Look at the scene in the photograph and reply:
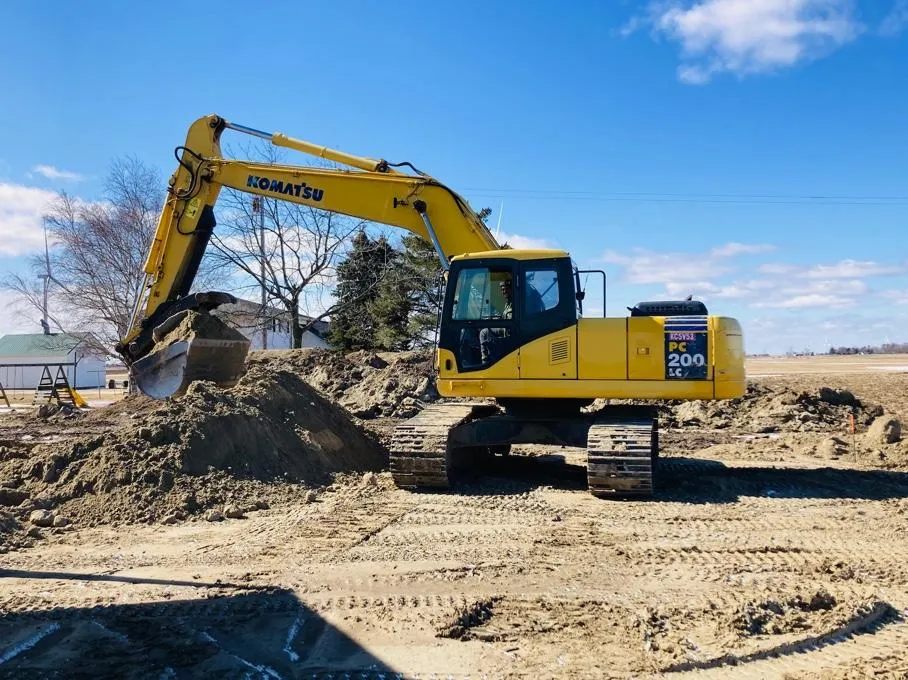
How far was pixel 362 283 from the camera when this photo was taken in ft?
116

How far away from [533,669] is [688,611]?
1.34 meters

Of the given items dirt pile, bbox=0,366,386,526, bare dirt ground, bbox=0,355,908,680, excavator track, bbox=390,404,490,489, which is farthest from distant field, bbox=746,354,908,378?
dirt pile, bbox=0,366,386,526

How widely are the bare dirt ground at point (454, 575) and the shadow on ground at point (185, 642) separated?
16mm

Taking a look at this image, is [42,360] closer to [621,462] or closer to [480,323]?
[480,323]

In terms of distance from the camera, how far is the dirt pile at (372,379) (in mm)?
18469

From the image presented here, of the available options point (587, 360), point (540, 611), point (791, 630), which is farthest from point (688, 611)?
point (587, 360)

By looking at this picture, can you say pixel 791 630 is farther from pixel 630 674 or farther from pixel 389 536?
pixel 389 536

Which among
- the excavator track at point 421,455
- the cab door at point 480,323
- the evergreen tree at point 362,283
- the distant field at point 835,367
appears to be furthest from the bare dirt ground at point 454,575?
the distant field at point 835,367

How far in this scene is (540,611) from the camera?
4934mm

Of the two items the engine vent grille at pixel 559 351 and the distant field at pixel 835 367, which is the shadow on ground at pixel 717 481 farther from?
the distant field at pixel 835 367

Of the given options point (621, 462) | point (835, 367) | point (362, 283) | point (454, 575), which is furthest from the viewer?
point (835, 367)

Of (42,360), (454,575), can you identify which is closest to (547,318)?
(454,575)

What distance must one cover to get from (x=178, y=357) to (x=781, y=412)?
1267cm

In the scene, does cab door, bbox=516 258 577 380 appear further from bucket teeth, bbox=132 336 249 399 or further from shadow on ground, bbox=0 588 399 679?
bucket teeth, bbox=132 336 249 399
